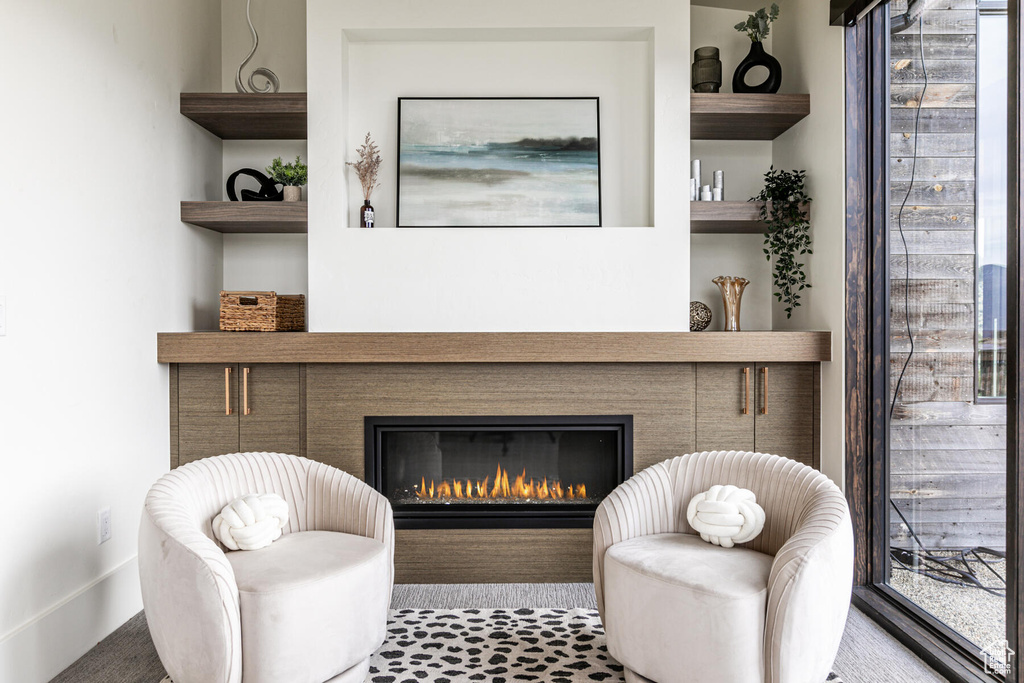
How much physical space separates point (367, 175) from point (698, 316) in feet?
5.47

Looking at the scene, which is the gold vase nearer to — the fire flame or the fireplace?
the fireplace

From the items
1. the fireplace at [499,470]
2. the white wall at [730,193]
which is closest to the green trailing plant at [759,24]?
the white wall at [730,193]

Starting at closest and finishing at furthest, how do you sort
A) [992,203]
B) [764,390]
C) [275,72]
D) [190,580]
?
[190,580]
[992,203]
[764,390]
[275,72]

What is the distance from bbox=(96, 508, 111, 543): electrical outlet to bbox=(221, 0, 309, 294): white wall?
133 cm

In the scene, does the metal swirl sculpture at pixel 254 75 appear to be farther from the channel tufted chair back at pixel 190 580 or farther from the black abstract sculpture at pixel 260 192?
the channel tufted chair back at pixel 190 580

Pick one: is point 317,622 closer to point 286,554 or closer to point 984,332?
point 286,554

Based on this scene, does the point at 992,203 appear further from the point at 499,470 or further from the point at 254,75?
the point at 254,75

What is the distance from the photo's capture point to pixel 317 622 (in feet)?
6.30

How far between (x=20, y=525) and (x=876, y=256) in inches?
123

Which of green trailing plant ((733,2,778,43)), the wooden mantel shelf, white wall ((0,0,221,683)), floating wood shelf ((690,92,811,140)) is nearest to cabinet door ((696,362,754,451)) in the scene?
the wooden mantel shelf

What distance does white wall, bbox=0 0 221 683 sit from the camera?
2020 millimetres

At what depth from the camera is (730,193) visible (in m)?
3.46

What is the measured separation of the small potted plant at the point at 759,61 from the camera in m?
3.11

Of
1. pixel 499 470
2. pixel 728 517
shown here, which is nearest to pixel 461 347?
pixel 499 470
